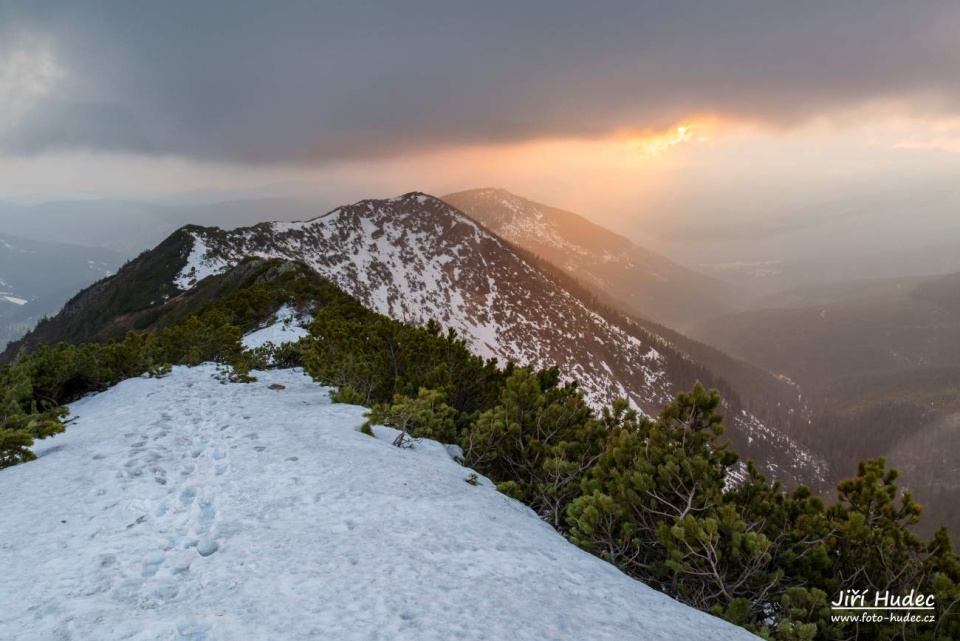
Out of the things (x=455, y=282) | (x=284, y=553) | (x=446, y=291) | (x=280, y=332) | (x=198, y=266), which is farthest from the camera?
(x=455, y=282)

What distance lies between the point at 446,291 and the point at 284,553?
489 feet

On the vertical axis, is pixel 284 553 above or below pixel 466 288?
below

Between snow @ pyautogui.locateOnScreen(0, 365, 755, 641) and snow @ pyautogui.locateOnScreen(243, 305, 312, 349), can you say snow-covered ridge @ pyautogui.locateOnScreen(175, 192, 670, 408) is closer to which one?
snow @ pyautogui.locateOnScreen(243, 305, 312, 349)

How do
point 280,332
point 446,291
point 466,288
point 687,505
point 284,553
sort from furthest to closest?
point 466,288, point 446,291, point 280,332, point 687,505, point 284,553

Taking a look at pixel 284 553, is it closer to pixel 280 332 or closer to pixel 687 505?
pixel 687 505

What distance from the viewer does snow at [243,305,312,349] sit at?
2418 centimetres

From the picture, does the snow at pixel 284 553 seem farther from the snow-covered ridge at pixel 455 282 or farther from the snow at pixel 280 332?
the snow-covered ridge at pixel 455 282

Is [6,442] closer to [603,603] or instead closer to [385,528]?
[385,528]

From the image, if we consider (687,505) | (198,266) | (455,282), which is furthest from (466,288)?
(687,505)

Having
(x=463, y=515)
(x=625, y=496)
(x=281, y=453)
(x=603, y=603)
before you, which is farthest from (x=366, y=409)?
(x=603, y=603)

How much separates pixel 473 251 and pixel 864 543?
174009mm

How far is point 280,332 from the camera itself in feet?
84.9

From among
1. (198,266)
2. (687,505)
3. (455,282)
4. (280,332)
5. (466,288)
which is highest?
(198,266)

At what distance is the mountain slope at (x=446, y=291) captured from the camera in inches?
3994
